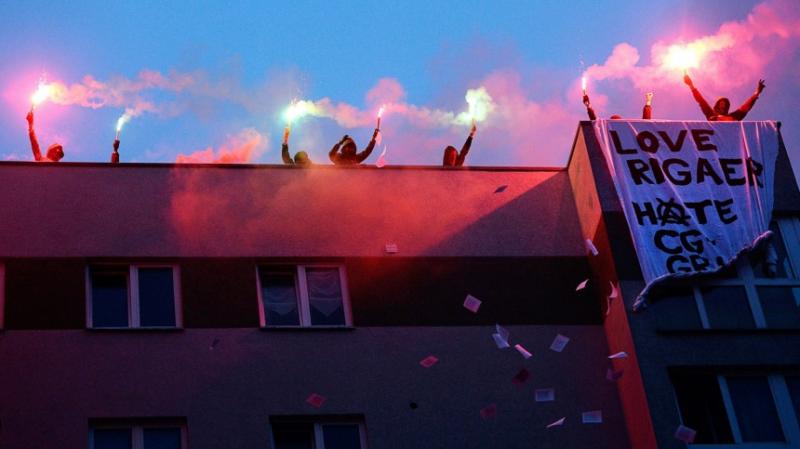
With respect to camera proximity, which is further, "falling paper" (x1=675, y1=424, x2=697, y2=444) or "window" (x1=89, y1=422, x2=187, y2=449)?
"falling paper" (x1=675, y1=424, x2=697, y2=444)

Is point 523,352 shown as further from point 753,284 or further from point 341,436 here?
point 753,284

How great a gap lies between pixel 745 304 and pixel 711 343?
2.97 ft

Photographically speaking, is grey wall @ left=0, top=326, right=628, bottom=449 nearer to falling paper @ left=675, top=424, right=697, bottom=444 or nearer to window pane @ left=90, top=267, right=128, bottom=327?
window pane @ left=90, top=267, right=128, bottom=327

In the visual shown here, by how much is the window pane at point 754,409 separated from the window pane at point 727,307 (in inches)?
29.1

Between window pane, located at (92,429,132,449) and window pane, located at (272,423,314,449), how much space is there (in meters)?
1.73

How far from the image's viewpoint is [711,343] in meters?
16.5

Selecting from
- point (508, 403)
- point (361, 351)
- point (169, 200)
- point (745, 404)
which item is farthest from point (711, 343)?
point (169, 200)

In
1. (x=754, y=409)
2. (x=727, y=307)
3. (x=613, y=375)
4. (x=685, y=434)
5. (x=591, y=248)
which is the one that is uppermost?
(x=591, y=248)

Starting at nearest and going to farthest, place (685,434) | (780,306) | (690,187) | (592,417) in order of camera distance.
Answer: (685,434) < (592,417) < (780,306) < (690,187)

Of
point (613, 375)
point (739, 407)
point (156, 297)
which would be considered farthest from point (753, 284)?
point (156, 297)

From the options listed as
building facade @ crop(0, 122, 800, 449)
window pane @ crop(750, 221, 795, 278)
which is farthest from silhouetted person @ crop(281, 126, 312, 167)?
window pane @ crop(750, 221, 795, 278)

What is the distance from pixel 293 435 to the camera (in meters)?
15.8

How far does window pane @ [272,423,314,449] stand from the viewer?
15.7 m

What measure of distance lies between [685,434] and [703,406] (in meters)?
0.70
